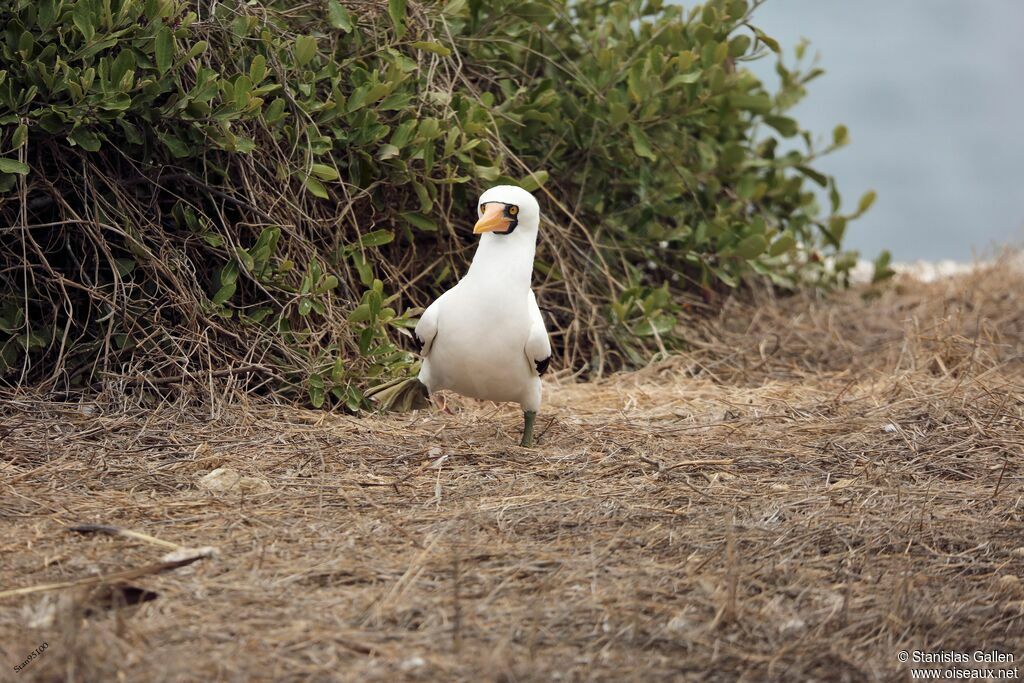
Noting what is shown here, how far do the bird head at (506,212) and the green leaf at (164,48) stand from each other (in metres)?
1.38

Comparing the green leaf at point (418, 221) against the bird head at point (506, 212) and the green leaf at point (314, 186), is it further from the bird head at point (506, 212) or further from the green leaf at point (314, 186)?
the bird head at point (506, 212)

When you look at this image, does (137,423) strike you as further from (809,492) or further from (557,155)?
(557,155)

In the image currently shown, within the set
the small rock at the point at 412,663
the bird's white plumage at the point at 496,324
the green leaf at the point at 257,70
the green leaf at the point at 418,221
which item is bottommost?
the small rock at the point at 412,663

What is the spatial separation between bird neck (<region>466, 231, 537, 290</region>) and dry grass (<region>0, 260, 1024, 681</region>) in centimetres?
63

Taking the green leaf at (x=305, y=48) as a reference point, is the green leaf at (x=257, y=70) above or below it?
below

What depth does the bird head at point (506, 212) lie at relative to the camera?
4.11m

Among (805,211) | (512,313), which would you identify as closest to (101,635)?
(512,313)

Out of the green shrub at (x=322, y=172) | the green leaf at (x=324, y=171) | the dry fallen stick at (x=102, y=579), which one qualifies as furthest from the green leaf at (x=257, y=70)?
the dry fallen stick at (x=102, y=579)

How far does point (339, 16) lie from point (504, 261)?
166cm

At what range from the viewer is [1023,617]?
2.82m

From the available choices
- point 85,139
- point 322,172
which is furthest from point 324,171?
point 85,139

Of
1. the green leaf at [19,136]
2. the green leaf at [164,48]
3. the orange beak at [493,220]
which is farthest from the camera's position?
the green leaf at [164,48]

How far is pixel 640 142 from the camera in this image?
20.2 ft

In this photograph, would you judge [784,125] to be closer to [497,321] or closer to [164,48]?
[497,321]
